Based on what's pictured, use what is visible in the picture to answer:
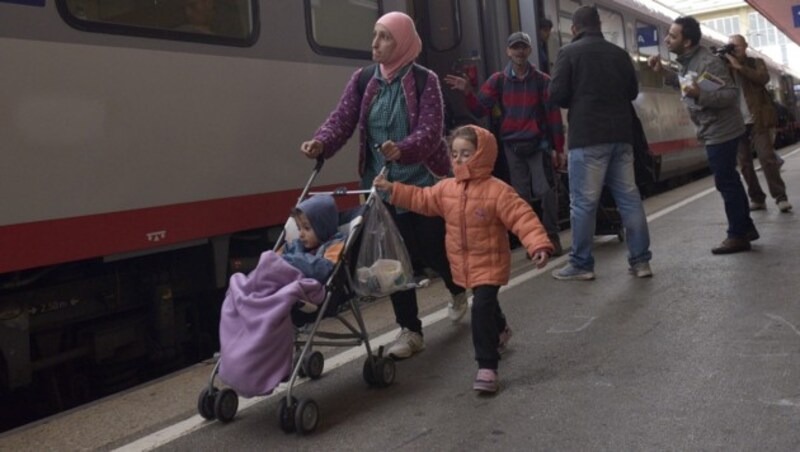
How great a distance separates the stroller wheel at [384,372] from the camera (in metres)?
3.97

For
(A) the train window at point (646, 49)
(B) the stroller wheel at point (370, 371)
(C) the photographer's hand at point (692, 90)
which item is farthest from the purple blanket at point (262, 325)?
(A) the train window at point (646, 49)

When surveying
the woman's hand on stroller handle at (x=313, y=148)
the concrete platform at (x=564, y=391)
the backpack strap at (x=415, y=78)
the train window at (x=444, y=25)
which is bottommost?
the concrete platform at (x=564, y=391)

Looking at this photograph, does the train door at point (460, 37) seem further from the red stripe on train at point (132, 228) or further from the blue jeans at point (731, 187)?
the red stripe on train at point (132, 228)

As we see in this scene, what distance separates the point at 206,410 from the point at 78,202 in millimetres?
1266

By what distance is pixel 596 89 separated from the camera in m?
5.86

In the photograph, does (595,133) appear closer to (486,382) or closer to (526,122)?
(526,122)

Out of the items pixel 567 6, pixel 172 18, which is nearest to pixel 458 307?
pixel 172 18

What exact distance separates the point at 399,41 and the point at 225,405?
203 centimetres

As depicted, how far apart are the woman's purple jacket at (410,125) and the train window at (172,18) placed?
100cm

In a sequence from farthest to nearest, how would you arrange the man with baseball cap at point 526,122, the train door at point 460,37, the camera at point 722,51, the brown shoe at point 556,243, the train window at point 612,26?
the train window at point 612,26, the train door at point 460,37, the brown shoe at point 556,243, the man with baseball cap at point 526,122, the camera at point 722,51

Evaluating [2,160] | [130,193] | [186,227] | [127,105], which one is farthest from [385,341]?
[2,160]

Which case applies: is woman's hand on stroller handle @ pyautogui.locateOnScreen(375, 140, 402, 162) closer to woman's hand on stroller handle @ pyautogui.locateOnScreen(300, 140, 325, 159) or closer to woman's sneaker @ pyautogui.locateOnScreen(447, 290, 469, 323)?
woman's hand on stroller handle @ pyautogui.locateOnScreen(300, 140, 325, 159)

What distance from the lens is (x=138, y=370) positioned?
498cm

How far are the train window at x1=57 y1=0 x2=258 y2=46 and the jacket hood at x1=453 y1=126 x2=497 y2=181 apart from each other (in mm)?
1889
